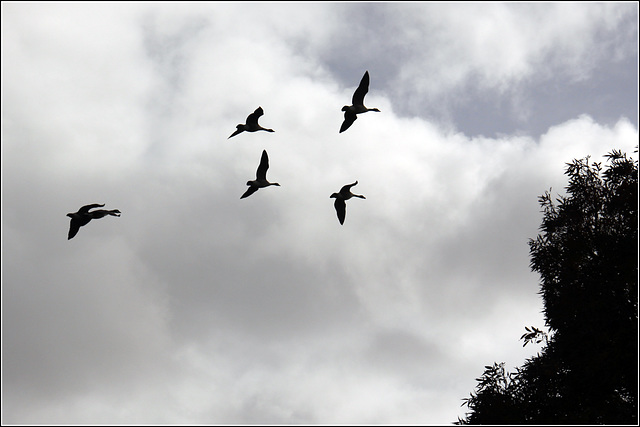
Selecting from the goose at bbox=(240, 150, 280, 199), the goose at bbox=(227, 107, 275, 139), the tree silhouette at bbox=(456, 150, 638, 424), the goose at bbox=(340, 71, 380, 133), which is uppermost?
the goose at bbox=(340, 71, 380, 133)

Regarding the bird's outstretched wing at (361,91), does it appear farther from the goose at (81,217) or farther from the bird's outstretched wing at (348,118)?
the goose at (81,217)

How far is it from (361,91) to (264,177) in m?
4.53

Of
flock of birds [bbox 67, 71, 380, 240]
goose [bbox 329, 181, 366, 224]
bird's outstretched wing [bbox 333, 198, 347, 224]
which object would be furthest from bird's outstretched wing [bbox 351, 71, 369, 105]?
bird's outstretched wing [bbox 333, 198, 347, 224]

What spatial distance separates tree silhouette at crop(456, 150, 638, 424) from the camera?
1878 centimetres

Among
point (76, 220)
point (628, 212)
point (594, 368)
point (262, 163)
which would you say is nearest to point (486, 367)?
point (594, 368)

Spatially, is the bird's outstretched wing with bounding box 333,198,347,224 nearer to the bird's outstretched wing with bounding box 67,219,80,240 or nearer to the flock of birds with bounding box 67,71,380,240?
the flock of birds with bounding box 67,71,380,240

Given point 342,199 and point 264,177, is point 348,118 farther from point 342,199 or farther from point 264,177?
point 264,177

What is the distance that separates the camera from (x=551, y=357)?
2053 cm

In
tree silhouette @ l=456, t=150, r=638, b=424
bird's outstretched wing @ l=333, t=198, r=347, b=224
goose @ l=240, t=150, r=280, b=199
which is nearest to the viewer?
tree silhouette @ l=456, t=150, r=638, b=424

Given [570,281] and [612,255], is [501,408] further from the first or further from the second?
[612,255]

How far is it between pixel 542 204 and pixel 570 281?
149 inches

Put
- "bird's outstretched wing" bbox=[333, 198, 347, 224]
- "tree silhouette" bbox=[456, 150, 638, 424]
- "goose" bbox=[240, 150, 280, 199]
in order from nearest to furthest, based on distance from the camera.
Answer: "tree silhouette" bbox=[456, 150, 638, 424] → "goose" bbox=[240, 150, 280, 199] → "bird's outstretched wing" bbox=[333, 198, 347, 224]

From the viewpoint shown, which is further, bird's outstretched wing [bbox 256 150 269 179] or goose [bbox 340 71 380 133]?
bird's outstretched wing [bbox 256 150 269 179]

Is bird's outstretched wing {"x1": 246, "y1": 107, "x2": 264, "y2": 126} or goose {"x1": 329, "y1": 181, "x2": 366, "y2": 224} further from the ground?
bird's outstretched wing {"x1": 246, "y1": 107, "x2": 264, "y2": 126}
